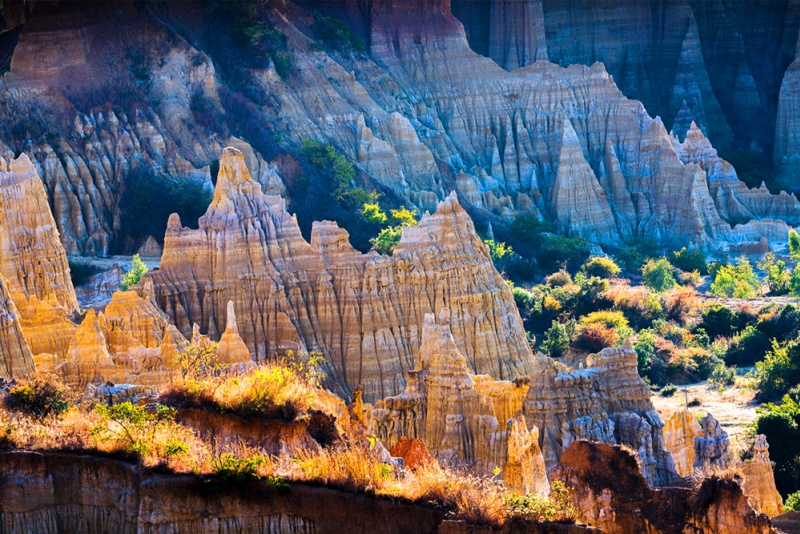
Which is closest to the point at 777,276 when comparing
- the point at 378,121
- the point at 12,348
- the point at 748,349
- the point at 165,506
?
the point at 748,349

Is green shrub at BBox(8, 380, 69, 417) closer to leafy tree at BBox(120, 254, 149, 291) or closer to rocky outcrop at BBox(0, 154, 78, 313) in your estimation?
rocky outcrop at BBox(0, 154, 78, 313)

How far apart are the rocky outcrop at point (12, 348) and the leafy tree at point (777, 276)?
48.6 metres

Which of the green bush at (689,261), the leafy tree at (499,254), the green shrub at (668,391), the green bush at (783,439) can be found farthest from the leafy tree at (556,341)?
the green bush at (689,261)

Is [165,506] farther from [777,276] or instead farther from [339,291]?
[777,276]

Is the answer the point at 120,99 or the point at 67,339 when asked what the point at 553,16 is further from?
the point at 67,339

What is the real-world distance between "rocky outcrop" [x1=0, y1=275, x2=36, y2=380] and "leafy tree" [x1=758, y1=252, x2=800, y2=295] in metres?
48.6

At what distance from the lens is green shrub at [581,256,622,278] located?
88.0m

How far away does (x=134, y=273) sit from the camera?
66750 millimetres

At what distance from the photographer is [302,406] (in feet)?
86.1

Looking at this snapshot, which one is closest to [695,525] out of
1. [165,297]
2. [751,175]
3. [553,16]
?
[165,297]

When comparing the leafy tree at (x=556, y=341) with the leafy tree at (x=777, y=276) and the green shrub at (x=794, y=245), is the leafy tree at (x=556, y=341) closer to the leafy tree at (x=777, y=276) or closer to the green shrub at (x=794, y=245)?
the leafy tree at (x=777, y=276)

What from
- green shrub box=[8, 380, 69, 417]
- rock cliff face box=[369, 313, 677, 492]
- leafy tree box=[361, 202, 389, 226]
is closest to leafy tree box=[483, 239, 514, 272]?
leafy tree box=[361, 202, 389, 226]

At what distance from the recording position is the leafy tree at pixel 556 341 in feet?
219

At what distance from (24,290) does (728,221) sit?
5767 centimetres
